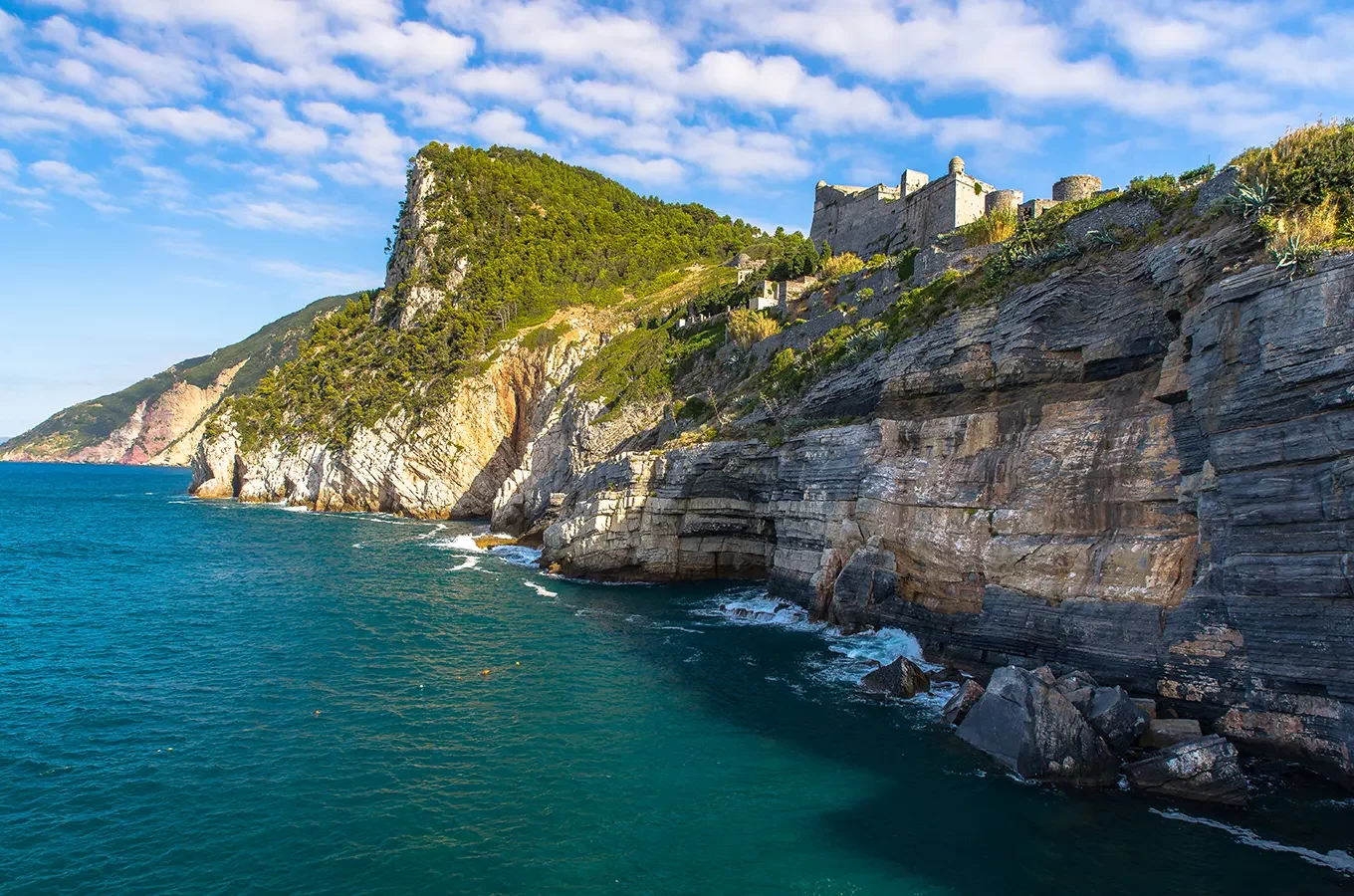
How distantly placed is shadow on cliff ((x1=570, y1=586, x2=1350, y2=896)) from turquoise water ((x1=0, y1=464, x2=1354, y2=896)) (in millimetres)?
58

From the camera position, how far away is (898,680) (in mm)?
21438

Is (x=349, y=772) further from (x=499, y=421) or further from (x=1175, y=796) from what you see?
(x=499, y=421)

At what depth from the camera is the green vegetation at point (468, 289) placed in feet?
252

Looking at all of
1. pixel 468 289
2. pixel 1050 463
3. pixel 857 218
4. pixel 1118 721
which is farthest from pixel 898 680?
pixel 468 289

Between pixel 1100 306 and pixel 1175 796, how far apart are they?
14969 mm

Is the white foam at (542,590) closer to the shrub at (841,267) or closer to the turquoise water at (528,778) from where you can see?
the turquoise water at (528,778)

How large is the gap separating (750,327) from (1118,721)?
39280 millimetres

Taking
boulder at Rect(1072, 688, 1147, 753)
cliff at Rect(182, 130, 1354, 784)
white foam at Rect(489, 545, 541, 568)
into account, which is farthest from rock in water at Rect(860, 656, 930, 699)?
white foam at Rect(489, 545, 541, 568)

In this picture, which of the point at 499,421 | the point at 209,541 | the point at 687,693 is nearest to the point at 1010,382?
the point at 687,693

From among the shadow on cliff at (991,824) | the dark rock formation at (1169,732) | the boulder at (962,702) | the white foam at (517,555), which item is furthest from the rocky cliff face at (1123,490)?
the white foam at (517,555)

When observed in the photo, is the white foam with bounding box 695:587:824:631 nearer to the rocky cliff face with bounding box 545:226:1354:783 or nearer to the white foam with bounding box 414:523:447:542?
the rocky cliff face with bounding box 545:226:1354:783

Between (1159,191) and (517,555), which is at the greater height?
(1159,191)

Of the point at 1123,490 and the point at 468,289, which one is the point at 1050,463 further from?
the point at 468,289

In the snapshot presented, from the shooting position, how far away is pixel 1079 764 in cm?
1589
